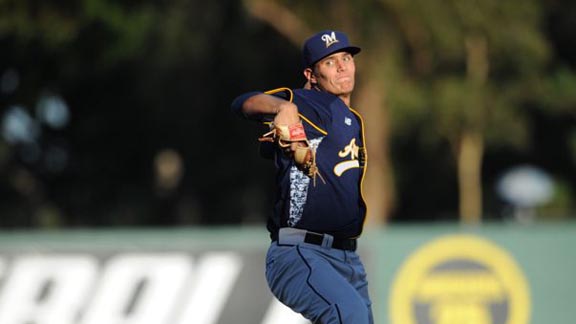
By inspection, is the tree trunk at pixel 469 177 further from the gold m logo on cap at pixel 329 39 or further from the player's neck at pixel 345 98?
the gold m logo on cap at pixel 329 39

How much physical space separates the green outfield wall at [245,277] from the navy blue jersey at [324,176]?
4841mm

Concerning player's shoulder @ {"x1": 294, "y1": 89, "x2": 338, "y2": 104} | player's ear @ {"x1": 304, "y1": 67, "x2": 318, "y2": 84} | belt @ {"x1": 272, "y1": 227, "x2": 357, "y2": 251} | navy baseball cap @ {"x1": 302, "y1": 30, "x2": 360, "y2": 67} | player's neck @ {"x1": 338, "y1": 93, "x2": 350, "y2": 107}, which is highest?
navy baseball cap @ {"x1": 302, "y1": 30, "x2": 360, "y2": 67}

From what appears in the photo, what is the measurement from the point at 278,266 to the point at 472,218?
2722 centimetres

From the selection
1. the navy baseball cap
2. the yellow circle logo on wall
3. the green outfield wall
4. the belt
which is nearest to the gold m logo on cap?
the navy baseball cap

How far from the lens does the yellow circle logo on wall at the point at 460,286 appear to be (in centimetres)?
1221

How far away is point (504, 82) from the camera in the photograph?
29344 millimetres

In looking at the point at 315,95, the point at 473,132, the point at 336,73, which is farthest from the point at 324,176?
the point at 473,132

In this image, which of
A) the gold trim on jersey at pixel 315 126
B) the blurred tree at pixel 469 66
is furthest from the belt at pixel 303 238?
the blurred tree at pixel 469 66

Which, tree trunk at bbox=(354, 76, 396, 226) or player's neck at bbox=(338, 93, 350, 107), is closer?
player's neck at bbox=(338, 93, 350, 107)

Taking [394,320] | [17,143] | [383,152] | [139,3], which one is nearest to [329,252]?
[394,320]

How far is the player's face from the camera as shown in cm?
697

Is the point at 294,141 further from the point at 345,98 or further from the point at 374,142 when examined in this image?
the point at 374,142

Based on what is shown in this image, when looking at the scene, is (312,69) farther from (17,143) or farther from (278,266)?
(17,143)

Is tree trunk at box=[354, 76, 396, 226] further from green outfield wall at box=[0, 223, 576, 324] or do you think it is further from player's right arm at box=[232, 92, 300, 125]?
player's right arm at box=[232, 92, 300, 125]
